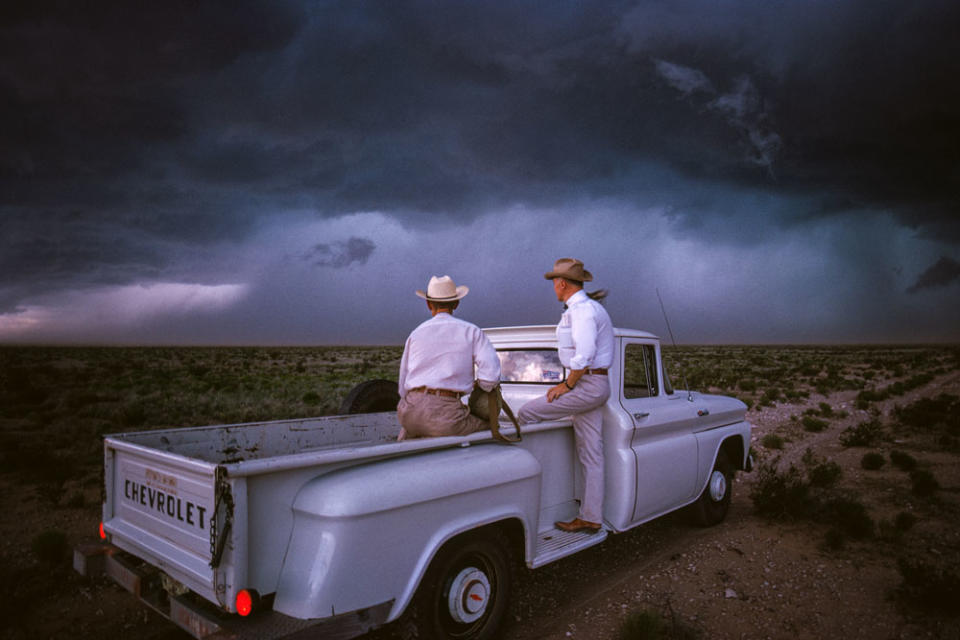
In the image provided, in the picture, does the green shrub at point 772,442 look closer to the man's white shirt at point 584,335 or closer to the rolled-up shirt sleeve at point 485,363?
the man's white shirt at point 584,335

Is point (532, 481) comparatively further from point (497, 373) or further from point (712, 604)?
point (712, 604)

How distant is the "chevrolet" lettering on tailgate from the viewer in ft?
8.48

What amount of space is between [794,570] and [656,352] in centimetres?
227

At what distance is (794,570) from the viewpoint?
195 inches

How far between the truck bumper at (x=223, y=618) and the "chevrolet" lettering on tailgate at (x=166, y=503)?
0.34m

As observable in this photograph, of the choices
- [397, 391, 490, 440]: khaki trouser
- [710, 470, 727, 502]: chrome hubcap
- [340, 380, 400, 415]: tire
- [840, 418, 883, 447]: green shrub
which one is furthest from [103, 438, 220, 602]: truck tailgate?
[840, 418, 883, 447]: green shrub

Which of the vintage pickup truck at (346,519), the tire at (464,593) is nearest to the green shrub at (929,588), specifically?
the vintage pickup truck at (346,519)

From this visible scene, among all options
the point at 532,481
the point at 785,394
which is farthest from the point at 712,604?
the point at 785,394

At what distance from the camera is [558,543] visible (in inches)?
149

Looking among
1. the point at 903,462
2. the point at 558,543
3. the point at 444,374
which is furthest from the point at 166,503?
the point at 903,462

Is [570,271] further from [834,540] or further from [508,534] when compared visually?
[834,540]

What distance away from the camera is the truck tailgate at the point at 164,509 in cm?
251

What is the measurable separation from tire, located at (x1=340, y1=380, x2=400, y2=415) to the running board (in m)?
2.29

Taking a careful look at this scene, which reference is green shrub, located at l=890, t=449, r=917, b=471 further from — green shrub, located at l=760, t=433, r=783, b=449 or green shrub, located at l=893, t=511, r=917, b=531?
green shrub, located at l=893, t=511, r=917, b=531
